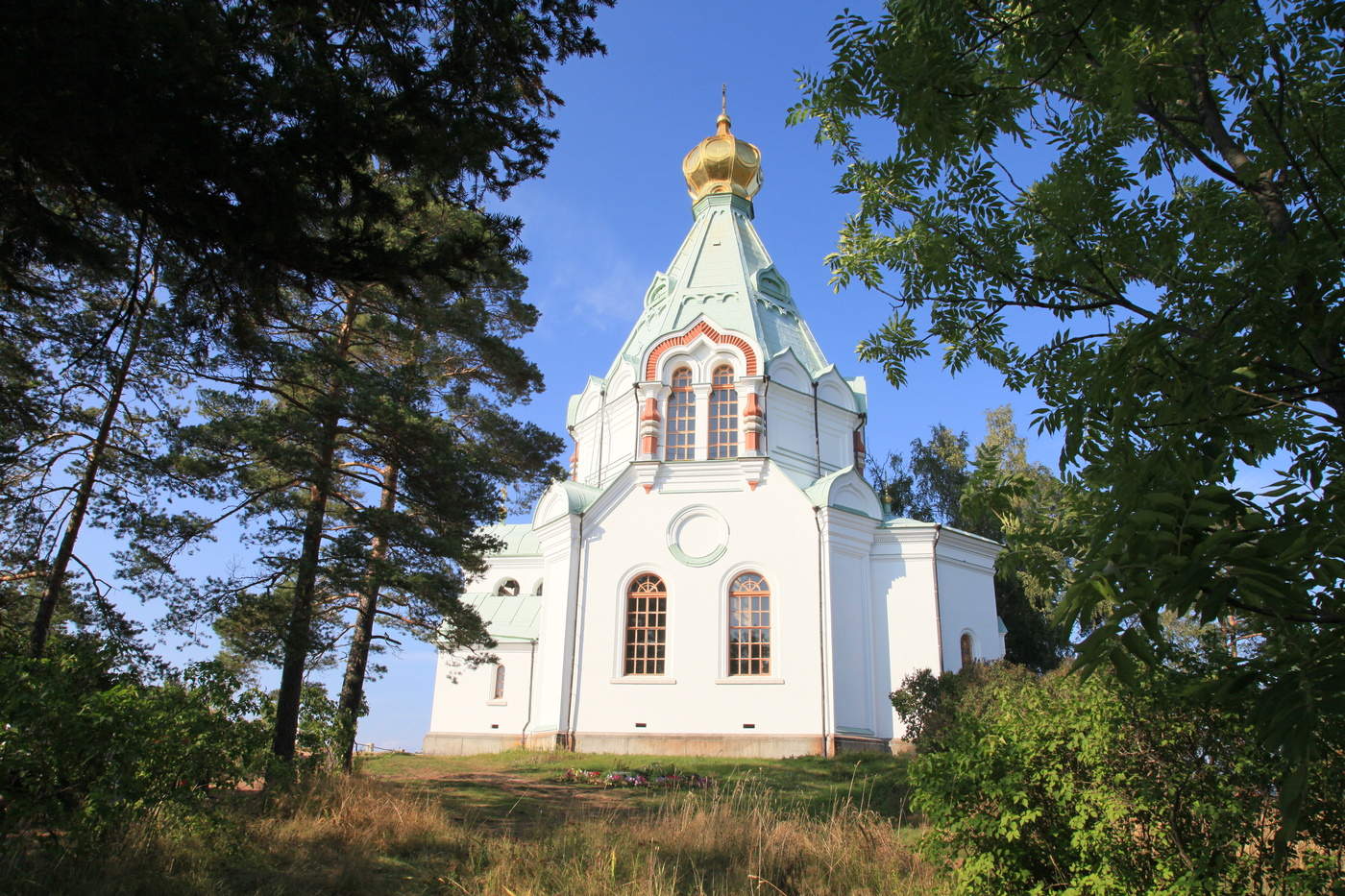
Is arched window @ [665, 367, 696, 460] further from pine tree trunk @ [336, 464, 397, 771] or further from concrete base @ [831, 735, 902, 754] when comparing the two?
pine tree trunk @ [336, 464, 397, 771]

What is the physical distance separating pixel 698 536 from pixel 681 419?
10.5ft

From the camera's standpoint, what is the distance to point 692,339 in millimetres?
21891

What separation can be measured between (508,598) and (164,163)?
22192mm

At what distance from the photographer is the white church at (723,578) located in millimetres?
18641

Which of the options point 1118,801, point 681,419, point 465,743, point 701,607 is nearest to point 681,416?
point 681,419

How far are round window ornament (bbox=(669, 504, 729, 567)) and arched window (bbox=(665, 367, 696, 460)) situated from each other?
1.62 meters

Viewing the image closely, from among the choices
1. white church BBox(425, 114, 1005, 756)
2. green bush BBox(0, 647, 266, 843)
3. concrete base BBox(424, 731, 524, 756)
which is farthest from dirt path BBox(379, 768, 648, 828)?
concrete base BBox(424, 731, 524, 756)

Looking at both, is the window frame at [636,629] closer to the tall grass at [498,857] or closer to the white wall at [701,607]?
the white wall at [701,607]

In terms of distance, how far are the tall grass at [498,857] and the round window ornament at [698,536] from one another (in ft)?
36.3

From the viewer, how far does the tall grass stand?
19.9 feet

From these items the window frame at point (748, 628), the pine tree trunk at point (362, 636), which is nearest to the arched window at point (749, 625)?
the window frame at point (748, 628)

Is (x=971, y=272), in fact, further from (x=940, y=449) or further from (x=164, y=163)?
(x=940, y=449)

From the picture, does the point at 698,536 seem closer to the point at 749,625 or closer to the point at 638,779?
the point at 749,625

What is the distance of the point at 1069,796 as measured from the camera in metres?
5.15
